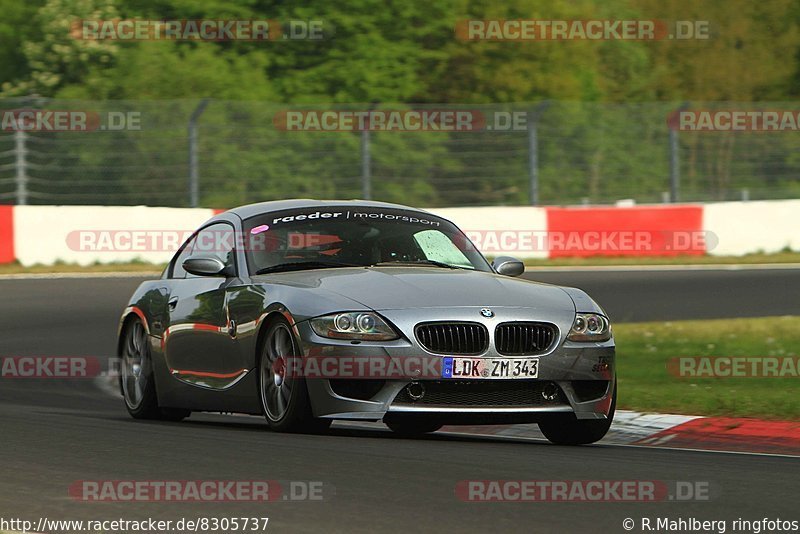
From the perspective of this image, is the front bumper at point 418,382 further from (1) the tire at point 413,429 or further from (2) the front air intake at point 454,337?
(1) the tire at point 413,429

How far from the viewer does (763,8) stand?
2849 inches

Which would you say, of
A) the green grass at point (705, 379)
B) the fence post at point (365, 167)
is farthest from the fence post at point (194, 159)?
the green grass at point (705, 379)

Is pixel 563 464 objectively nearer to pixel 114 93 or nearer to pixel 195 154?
pixel 195 154

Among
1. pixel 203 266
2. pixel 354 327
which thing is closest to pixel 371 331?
pixel 354 327

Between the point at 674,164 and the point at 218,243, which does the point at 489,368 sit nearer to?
the point at 218,243

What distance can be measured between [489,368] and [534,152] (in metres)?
21.6

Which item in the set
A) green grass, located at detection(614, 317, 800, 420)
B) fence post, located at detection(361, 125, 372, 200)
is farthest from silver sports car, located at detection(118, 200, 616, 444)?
fence post, located at detection(361, 125, 372, 200)

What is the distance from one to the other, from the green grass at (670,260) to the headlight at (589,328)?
1825 centimetres

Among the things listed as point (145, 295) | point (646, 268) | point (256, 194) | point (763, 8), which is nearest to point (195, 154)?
point (256, 194)

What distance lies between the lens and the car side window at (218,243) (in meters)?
10.5

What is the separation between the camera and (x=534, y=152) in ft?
99.8

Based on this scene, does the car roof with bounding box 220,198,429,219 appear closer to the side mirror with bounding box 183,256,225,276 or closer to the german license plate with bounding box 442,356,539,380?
the side mirror with bounding box 183,256,225,276

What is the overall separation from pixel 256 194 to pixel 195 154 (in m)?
2.51

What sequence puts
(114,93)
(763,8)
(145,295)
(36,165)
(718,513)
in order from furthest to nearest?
(763,8) → (114,93) → (36,165) → (145,295) → (718,513)
